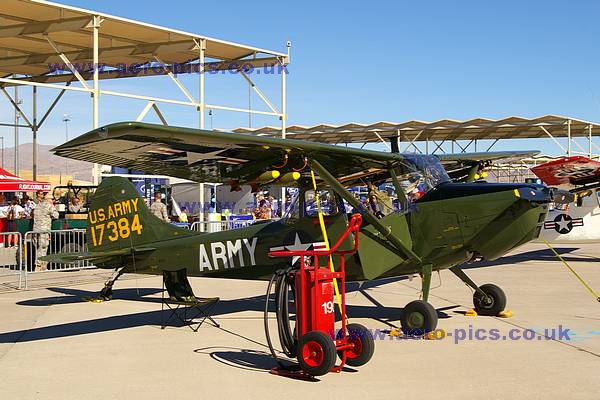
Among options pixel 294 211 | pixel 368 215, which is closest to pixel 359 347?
pixel 368 215

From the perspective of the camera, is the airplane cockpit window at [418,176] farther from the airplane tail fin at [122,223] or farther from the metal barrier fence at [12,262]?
the metal barrier fence at [12,262]

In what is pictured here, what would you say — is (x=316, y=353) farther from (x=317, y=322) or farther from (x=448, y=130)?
(x=448, y=130)

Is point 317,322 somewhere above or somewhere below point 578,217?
below

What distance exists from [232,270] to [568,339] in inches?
176

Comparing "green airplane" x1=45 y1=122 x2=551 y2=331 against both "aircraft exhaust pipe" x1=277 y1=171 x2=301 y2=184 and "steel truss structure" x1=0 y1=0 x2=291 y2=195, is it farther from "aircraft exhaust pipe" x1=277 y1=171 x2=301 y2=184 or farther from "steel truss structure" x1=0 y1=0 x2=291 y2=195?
"steel truss structure" x1=0 y1=0 x2=291 y2=195

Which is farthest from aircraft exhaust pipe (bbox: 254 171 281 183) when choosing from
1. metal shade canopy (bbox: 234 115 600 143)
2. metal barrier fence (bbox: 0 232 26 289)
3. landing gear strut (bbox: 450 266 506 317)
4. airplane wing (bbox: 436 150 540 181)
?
metal shade canopy (bbox: 234 115 600 143)

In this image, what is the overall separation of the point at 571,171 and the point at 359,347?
1163 centimetres

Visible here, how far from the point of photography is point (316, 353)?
602cm

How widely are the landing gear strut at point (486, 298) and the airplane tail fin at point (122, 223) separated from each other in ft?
13.4

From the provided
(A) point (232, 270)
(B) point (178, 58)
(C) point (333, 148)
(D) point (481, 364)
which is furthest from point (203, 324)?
(B) point (178, 58)

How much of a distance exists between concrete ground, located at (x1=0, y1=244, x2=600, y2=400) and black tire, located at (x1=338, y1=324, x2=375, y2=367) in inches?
4.3

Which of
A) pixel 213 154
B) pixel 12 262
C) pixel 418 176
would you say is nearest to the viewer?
pixel 213 154

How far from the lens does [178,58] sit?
842 inches

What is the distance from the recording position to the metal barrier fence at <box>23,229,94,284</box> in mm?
14301
